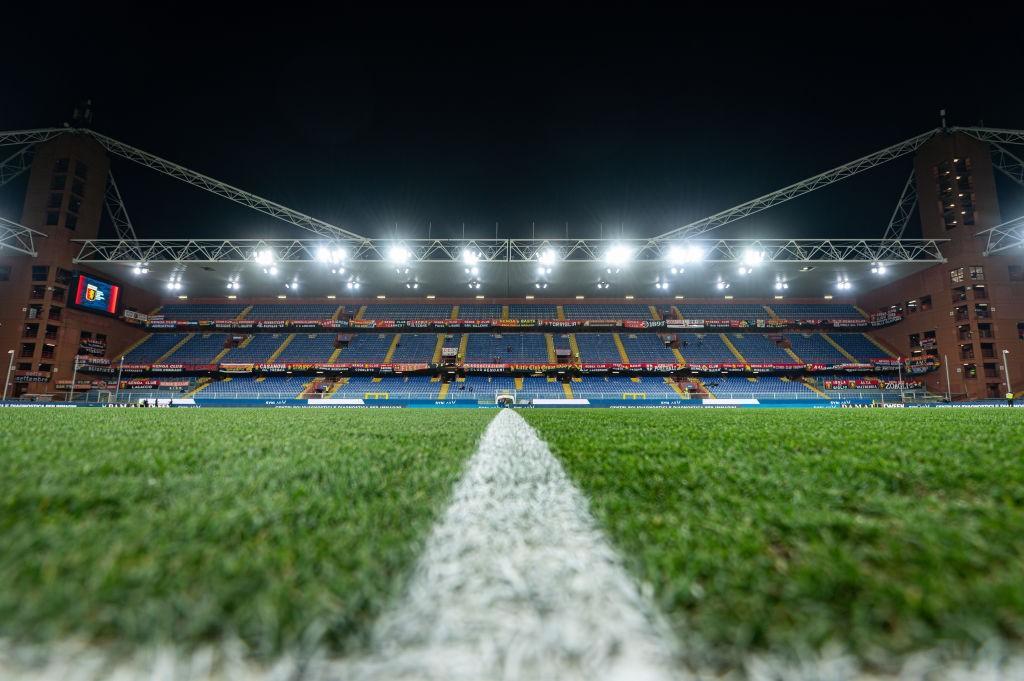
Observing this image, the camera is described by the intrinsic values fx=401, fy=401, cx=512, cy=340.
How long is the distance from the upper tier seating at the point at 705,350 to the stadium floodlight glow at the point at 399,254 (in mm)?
20258

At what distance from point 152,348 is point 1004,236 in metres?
54.4

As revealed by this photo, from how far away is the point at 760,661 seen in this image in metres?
0.47

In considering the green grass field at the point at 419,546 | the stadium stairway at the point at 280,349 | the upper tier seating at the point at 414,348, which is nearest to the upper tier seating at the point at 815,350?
the upper tier seating at the point at 414,348

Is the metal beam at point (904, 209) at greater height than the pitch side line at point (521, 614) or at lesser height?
greater

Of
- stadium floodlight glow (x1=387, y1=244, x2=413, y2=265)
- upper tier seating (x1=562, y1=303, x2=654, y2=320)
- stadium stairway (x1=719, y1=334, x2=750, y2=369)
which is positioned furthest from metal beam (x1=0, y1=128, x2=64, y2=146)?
stadium stairway (x1=719, y1=334, x2=750, y2=369)

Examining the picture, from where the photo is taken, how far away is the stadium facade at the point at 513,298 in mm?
23203

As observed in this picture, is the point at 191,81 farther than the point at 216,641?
Yes

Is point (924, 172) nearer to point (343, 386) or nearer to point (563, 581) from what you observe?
point (563, 581)

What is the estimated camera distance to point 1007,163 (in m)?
25.5

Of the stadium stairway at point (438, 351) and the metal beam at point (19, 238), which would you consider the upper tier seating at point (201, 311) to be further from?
the stadium stairway at point (438, 351)

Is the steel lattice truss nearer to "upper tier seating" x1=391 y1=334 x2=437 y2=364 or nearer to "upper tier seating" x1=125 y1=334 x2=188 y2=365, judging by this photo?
"upper tier seating" x1=125 y1=334 x2=188 y2=365

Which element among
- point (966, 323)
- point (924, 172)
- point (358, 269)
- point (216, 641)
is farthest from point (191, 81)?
point (966, 323)

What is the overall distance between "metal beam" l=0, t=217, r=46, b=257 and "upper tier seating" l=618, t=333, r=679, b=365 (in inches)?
1454

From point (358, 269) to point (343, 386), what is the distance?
7.93 m
